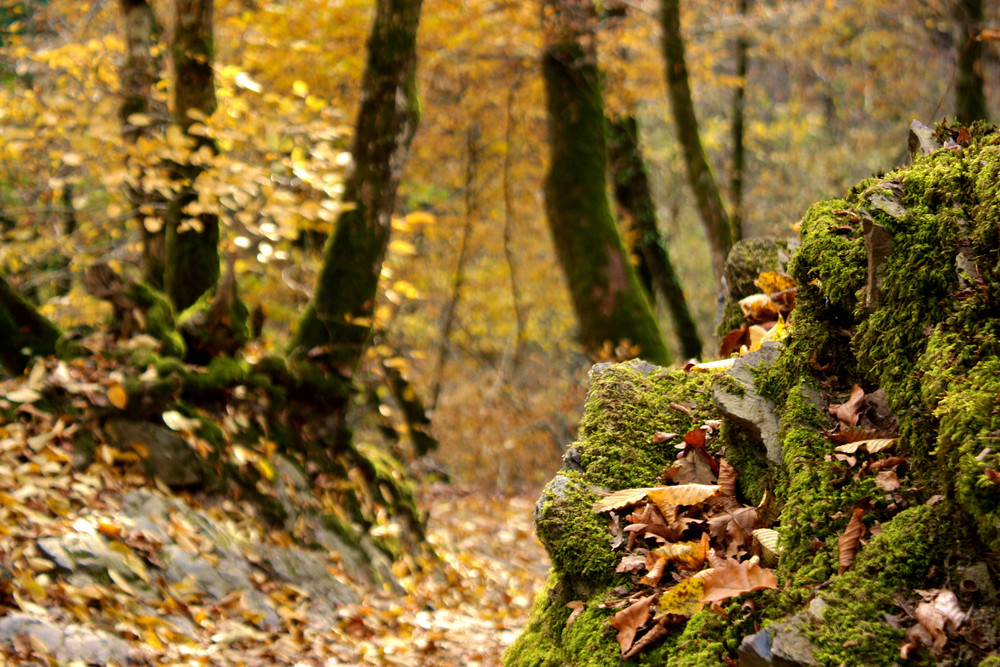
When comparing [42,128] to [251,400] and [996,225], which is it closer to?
[251,400]

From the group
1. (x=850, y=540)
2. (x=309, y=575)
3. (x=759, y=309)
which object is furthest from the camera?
(x=309, y=575)

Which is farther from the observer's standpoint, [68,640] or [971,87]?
[971,87]

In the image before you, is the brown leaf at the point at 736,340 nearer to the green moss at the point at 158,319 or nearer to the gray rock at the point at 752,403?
the gray rock at the point at 752,403

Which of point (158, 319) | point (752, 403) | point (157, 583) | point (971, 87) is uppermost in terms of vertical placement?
point (971, 87)

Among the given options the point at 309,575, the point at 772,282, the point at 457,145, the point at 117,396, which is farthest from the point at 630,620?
the point at 457,145

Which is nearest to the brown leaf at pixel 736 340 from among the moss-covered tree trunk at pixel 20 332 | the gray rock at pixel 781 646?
the gray rock at pixel 781 646

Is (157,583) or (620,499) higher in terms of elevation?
(620,499)

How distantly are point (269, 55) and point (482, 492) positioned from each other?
7617mm

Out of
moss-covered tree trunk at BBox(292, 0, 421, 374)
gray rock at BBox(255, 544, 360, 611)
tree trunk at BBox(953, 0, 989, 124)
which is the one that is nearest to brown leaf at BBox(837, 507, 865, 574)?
gray rock at BBox(255, 544, 360, 611)

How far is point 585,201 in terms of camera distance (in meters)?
10.1

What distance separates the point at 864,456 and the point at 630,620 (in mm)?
892

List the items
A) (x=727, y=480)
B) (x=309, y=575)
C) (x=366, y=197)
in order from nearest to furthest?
(x=727, y=480), (x=309, y=575), (x=366, y=197)

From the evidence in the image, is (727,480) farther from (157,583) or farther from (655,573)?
(157,583)

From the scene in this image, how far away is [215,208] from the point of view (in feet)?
20.4
